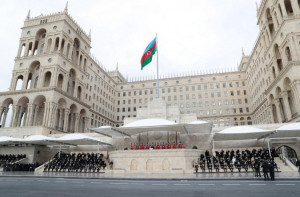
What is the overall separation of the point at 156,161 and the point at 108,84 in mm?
55900

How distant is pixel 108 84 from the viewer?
73.5 meters

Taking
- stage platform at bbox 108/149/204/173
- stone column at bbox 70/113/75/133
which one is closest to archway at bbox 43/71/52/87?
stone column at bbox 70/113/75/133

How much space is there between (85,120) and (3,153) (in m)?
19.6

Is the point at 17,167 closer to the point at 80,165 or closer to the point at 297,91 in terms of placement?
the point at 80,165

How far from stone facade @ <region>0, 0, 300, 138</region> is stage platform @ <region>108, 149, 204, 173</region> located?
63.3 feet

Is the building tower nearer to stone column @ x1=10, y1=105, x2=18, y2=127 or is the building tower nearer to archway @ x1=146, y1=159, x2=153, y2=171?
stone column @ x1=10, y1=105, x2=18, y2=127

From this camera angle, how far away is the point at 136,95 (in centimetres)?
7919

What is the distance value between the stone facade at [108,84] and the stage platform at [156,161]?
63.3ft

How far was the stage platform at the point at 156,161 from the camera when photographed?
20.6m

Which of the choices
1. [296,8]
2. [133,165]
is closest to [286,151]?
[133,165]

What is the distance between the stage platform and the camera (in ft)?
67.5

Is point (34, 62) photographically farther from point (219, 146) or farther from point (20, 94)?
point (219, 146)

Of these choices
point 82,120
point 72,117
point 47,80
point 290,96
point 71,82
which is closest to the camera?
point 290,96

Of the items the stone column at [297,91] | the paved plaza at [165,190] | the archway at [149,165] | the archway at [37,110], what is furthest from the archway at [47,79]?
the stone column at [297,91]
